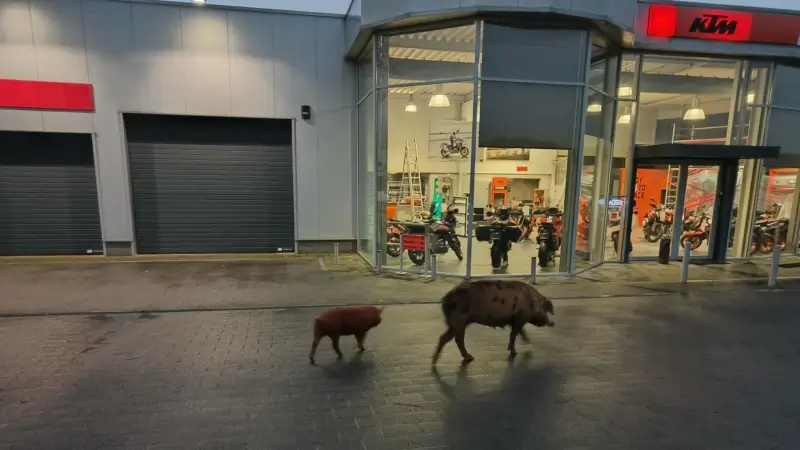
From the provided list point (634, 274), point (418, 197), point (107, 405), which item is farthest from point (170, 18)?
point (634, 274)

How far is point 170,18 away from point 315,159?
452 centimetres

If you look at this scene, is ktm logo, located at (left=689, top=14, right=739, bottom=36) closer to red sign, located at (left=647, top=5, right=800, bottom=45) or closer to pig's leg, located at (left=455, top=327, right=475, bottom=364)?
red sign, located at (left=647, top=5, right=800, bottom=45)

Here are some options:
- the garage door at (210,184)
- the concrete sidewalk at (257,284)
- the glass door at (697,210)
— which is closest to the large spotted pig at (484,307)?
the concrete sidewalk at (257,284)

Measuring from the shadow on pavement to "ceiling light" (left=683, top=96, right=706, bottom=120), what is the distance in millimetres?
9197

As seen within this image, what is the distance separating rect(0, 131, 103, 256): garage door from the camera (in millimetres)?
9906

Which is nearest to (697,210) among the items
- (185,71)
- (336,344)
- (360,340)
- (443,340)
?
(443,340)

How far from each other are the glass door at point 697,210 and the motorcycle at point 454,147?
5.48 metres

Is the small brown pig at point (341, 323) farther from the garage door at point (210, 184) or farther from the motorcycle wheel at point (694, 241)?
the motorcycle wheel at point (694, 241)

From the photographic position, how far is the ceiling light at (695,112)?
10461 mm

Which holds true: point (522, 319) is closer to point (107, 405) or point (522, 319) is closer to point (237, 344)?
point (237, 344)

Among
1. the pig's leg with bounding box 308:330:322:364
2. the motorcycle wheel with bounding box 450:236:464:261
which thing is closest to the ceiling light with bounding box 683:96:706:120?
the motorcycle wheel with bounding box 450:236:464:261

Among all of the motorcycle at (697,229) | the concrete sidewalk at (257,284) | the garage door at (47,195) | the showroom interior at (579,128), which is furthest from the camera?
the motorcycle at (697,229)

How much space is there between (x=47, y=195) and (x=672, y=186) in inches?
610

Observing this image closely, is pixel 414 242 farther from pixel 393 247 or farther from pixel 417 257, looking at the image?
pixel 393 247
